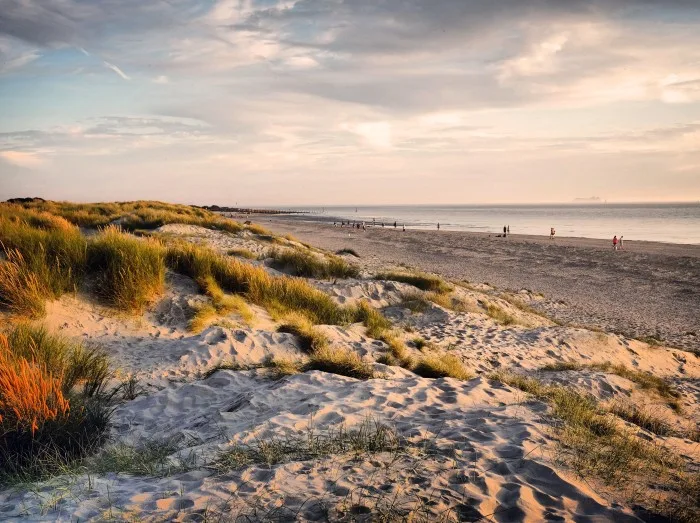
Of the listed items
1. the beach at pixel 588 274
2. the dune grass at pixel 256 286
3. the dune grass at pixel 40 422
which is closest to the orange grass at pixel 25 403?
the dune grass at pixel 40 422

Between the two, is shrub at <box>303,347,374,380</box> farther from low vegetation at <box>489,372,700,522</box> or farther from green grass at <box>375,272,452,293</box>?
green grass at <box>375,272,452,293</box>

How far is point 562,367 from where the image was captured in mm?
9078

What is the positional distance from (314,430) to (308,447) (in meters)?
0.48

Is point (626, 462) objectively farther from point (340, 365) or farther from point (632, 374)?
point (632, 374)

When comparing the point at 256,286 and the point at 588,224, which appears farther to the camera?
the point at 588,224

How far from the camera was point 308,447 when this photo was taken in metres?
3.79

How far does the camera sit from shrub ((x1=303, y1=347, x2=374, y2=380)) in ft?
21.3

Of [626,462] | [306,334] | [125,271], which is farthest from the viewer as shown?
[125,271]

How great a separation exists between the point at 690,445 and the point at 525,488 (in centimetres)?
336

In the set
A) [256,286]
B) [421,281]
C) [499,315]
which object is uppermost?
[256,286]

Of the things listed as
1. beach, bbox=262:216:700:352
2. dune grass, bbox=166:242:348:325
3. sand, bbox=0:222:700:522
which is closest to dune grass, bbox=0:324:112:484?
sand, bbox=0:222:700:522

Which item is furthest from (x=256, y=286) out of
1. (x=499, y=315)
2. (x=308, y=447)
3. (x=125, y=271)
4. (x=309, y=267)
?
(x=499, y=315)

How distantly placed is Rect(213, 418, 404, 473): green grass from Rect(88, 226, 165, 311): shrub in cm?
526

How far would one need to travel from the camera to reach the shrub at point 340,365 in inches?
256
